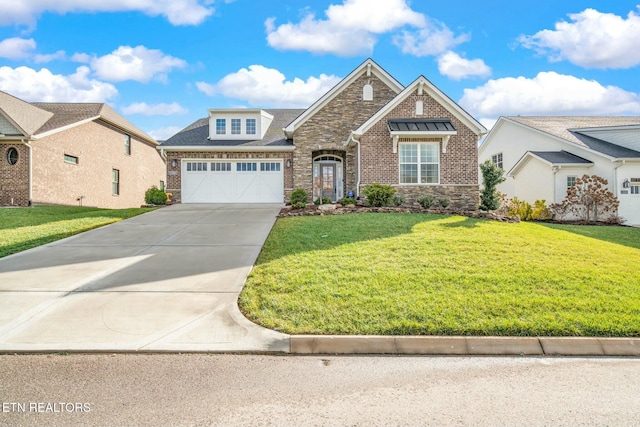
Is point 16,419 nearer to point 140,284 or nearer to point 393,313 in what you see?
point 140,284

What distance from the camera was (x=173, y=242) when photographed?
9.60 meters

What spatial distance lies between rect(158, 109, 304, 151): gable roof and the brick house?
53 millimetres

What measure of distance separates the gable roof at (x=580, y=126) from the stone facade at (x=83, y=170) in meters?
25.2

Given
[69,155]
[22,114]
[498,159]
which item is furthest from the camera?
[498,159]

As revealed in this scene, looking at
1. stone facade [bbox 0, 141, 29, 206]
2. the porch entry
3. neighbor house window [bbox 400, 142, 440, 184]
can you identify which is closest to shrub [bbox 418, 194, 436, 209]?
neighbor house window [bbox 400, 142, 440, 184]

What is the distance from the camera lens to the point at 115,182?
24.9m

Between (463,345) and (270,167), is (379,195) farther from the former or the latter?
(463,345)

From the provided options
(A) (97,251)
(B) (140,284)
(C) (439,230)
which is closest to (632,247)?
(C) (439,230)

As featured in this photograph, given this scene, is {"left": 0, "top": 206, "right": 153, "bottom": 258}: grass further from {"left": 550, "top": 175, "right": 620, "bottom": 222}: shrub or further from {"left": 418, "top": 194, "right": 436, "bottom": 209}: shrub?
{"left": 550, "top": 175, "right": 620, "bottom": 222}: shrub

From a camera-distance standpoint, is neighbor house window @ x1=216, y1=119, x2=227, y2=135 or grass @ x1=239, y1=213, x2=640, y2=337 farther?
neighbor house window @ x1=216, y1=119, x2=227, y2=135

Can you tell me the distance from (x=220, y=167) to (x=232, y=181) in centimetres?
96

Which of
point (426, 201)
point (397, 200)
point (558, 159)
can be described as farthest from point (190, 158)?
point (558, 159)

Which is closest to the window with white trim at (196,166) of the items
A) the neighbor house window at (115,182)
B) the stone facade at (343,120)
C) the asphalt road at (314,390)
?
the stone facade at (343,120)

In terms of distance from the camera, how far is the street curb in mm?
4387
